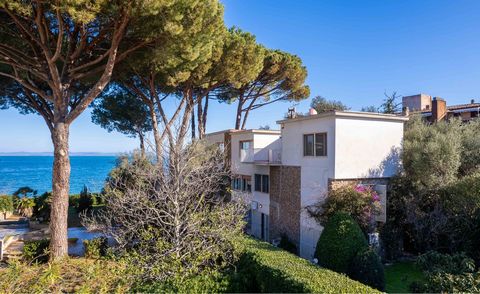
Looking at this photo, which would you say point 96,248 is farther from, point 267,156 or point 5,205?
point 5,205

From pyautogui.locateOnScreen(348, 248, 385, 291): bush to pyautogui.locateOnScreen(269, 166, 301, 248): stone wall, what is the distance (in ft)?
20.0

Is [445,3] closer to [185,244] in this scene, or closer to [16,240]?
[185,244]

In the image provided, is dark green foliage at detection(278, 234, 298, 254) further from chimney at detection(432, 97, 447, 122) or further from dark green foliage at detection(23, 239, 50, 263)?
chimney at detection(432, 97, 447, 122)

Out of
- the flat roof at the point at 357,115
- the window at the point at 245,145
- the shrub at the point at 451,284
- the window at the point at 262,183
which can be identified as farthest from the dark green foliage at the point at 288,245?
the shrub at the point at 451,284

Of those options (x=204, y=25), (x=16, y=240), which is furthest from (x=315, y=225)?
(x=16, y=240)

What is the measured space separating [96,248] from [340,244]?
10344 mm

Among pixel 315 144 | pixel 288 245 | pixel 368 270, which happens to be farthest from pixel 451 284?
pixel 288 245

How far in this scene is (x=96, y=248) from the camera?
14617 mm

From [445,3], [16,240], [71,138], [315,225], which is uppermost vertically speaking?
[445,3]

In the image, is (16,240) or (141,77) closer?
(16,240)

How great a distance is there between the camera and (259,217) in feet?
72.7

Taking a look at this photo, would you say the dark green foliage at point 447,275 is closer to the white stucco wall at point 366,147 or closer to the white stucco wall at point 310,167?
the white stucco wall at point 366,147

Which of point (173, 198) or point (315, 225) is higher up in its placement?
point (173, 198)

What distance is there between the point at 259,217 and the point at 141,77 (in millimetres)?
11691
